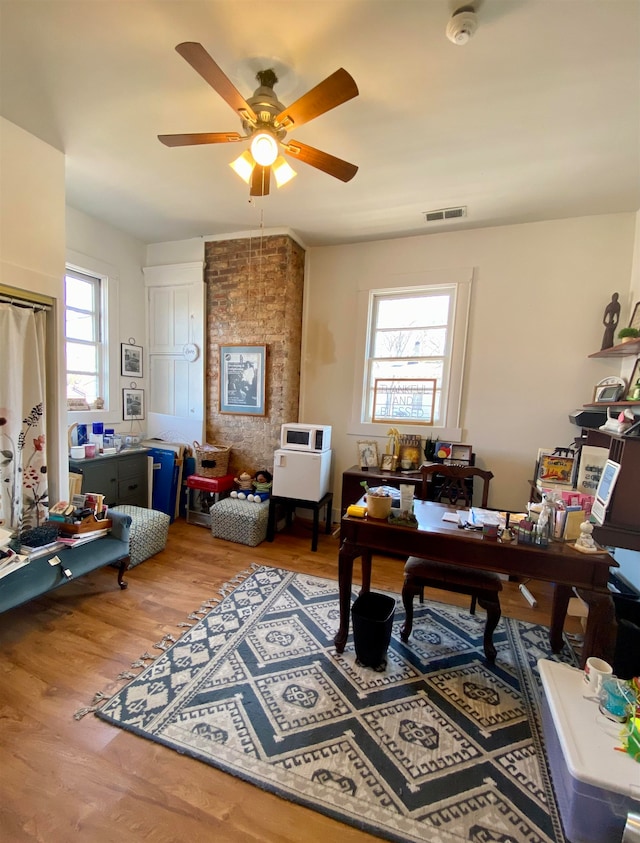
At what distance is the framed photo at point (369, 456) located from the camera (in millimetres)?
3566

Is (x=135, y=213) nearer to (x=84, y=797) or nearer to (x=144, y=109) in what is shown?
(x=144, y=109)

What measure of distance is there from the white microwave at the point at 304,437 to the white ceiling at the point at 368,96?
1986 millimetres

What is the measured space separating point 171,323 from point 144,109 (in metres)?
2.25

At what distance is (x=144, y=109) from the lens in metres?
1.98

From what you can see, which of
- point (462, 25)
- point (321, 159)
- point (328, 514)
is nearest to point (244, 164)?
point (321, 159)

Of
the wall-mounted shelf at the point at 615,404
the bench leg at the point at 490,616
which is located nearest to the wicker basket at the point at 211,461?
the bench leg at the point at 490,616

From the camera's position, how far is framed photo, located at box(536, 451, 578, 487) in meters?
2.74

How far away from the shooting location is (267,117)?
5.49 feet

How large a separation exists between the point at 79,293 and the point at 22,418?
180 cm

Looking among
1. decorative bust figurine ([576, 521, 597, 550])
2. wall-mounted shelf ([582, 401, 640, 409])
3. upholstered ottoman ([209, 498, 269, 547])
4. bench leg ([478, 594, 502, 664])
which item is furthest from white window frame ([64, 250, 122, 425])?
wall-mounted shelf ([582, 401, 640, 409])

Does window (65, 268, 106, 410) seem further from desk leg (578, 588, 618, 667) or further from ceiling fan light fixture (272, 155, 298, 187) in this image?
desk leg (578, 588, 618, 667)

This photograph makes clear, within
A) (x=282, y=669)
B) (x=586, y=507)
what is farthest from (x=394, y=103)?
(x=282, y=669)

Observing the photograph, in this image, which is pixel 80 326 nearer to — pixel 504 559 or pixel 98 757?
pixel 98 757

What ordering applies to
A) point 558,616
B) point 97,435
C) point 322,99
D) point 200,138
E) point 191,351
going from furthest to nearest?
point 191,351 → point 97,435 → point 558,616 → point 200,138 → point 322,99
